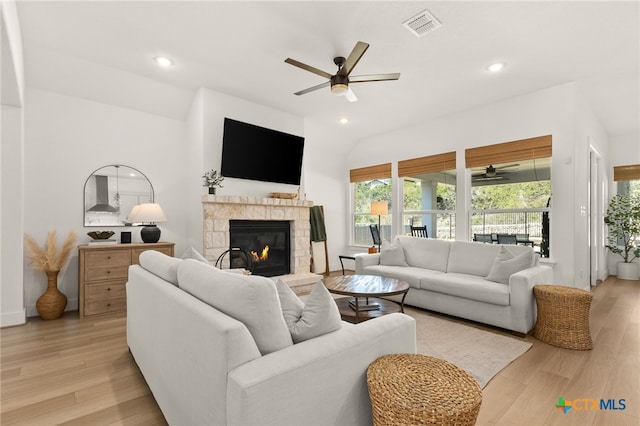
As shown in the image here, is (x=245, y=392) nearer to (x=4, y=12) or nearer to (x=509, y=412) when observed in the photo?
(x=509, y=412)

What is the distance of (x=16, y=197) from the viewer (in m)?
3.25

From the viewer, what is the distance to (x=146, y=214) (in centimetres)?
383

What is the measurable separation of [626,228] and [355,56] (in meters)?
5.92

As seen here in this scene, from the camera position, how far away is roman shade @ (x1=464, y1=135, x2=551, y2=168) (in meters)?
4.14

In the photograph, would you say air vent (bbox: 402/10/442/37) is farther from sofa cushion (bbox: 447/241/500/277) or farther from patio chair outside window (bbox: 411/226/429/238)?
patio chair outside window (bbox: 411/226/429/238)

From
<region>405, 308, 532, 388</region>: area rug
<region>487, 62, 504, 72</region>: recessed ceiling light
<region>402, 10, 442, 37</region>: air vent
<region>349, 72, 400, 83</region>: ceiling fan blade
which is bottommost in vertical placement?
<region>405, 308, 532, 388</region>: area rug

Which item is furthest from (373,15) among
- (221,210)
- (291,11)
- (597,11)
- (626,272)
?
(626,272)

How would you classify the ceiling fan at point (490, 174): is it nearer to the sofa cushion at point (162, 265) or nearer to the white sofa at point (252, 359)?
the white sofa at point (252, 359)

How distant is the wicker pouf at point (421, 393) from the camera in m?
1.07

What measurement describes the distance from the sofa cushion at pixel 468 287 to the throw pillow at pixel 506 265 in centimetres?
9

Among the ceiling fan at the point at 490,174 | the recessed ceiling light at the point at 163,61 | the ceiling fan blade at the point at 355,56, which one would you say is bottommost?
the ceiling fan at the point at 490,174

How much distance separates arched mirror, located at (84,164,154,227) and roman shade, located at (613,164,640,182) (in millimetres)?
8228

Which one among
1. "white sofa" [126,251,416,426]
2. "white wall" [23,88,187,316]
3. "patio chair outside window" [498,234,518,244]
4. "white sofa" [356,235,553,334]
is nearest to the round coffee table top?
"white sofa" [356,235,553,334]

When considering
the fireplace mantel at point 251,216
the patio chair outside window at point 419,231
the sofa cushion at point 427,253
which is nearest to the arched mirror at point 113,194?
the fireplace mantel at point 251,216
